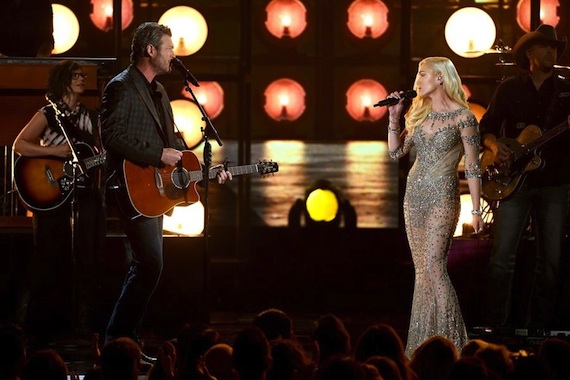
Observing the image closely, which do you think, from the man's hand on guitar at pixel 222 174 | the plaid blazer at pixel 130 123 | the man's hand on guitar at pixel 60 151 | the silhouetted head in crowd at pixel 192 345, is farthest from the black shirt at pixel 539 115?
the silhouetted head in crowd at pixel 192 345

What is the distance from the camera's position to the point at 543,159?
7.59 m

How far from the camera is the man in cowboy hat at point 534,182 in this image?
25.0 ft

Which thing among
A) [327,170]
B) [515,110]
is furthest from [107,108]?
[327,170]

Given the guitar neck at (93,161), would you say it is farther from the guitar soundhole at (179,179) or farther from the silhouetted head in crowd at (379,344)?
the silhouetted head in crowd at (379,344)

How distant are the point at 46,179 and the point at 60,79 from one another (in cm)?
62

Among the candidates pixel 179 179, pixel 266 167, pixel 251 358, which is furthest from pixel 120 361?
pixel 266 167

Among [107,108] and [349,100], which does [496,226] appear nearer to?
[107,108]

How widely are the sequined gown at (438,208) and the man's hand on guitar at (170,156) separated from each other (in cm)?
127

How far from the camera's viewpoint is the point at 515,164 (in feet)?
25.0

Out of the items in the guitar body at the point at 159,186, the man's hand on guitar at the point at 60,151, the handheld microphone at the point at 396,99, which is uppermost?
the handheld microphone at the point at 396,99

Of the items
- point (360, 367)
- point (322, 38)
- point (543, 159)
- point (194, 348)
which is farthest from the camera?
point (322, 38)

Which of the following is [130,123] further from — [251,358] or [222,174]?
[251,358]

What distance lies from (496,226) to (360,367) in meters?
3.89

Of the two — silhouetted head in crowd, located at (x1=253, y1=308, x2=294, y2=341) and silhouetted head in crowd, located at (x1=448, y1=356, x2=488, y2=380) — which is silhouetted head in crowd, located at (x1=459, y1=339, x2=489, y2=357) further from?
silhouetted head in crowd, located at (x1=448, y1=356, x2=488, y2=380)
